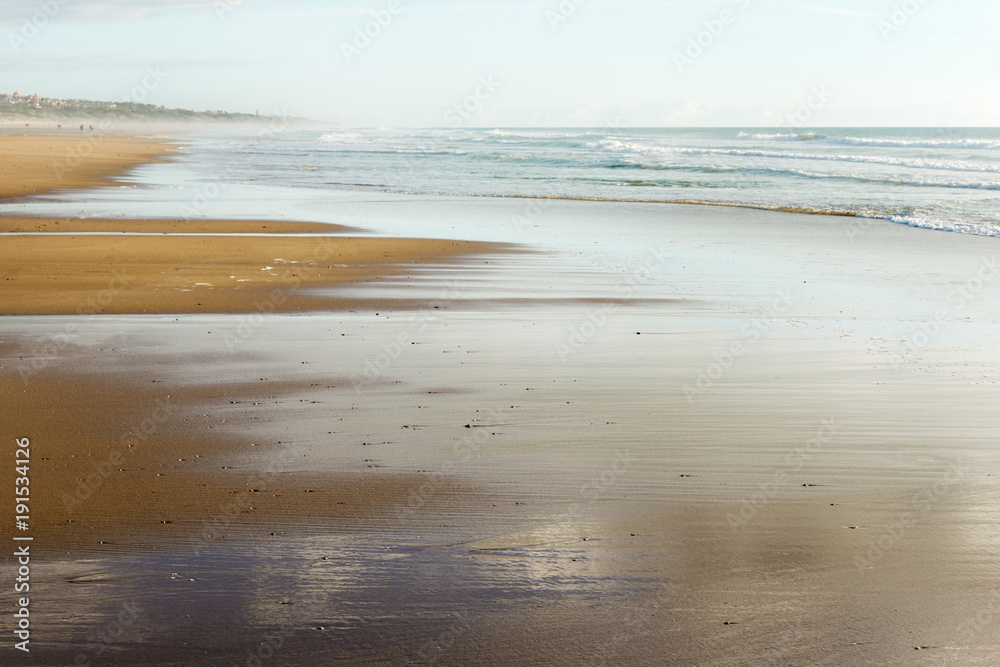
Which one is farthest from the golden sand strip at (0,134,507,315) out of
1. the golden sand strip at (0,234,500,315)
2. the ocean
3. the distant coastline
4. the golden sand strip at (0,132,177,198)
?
the distant coastline

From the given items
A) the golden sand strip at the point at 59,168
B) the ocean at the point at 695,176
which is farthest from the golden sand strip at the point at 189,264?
the ocean at the point at 695,176

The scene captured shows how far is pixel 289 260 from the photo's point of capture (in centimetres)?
1290

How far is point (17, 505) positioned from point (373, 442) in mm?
2006

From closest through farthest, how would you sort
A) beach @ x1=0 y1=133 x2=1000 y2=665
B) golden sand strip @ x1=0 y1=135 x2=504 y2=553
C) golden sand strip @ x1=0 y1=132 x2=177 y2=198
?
beach @ x1=0 y1=133 x2=1000 y2=665
golden sand strip @ x1=0 y1=135 x2=504 y2=553
golden sand strip @ x1=0 y1=132 x2=177 y2=198

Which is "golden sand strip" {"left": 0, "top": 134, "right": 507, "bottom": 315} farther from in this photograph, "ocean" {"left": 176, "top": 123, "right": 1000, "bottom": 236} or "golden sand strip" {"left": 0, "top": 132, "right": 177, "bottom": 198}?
"ocean" {"left": 176, "top": 123, "right": 1000, "bottom": 236}

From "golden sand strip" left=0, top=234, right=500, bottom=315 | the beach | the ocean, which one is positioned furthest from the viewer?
the ocean

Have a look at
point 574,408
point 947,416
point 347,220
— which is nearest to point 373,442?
point 574,408

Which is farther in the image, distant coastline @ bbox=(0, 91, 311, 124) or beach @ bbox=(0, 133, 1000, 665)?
distant coastline @ bbox=(0, 91, 311, 124)

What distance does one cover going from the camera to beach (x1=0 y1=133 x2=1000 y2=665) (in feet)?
10.9

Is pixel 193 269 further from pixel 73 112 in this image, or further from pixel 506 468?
pixel 73 112

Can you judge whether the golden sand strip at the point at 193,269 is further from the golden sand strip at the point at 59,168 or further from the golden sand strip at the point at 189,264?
the golden sand strip at the point at 59,168

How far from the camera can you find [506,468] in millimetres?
4961

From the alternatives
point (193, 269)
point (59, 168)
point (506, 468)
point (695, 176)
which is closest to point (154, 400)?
point (506, 468)

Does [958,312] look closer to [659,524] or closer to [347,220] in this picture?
[659,524]
